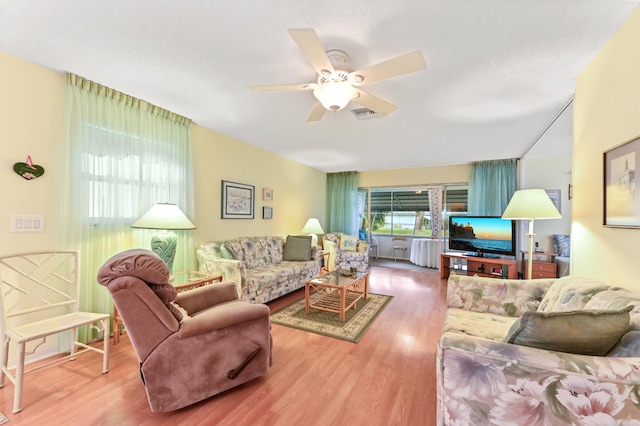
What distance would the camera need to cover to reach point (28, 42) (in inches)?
69.8

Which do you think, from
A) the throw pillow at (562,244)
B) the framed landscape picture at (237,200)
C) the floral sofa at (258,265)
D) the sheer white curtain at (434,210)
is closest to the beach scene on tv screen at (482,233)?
the throw pillow at (562,244)

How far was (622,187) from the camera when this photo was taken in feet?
4.89

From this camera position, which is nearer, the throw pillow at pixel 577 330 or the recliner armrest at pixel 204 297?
the throw pillow at pixel 577 330

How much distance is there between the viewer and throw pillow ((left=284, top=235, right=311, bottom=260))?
4.34 meters

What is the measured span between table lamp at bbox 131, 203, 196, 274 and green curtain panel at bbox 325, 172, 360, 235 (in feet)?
13.9

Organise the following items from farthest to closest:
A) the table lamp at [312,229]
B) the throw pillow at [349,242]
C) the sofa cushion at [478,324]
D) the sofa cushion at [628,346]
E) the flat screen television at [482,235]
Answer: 1. the throw pillow at [349,242]
2. the table lamp at [312,229]
3. the flat screen television at [482,235]
4. the sofa cushion at [478,324]
5. the sofa cushion at [628,346]

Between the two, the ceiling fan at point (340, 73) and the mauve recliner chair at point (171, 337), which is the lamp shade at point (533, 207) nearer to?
the ceiling fan at point (340, 73)

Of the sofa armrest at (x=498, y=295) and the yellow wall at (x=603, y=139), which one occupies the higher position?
the yellow wall at (x=603, y=139)

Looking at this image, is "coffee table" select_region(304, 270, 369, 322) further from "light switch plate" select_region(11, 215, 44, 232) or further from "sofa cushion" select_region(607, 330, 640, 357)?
"light switch plate" select_region(11, 215, 44, 232)

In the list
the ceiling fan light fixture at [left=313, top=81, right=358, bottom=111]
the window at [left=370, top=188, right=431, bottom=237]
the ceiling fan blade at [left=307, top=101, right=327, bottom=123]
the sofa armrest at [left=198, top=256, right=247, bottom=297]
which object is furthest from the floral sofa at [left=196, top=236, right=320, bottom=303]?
the window at [left=370, top=188, right=431, bottom=237]

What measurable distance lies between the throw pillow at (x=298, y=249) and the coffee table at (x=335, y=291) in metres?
0.82

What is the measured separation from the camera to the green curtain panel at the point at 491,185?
484cm

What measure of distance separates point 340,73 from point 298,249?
3.07m

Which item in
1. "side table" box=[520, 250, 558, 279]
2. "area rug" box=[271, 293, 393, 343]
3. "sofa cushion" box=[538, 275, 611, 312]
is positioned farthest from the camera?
"side table" box=[520, 250, 558, 279]
